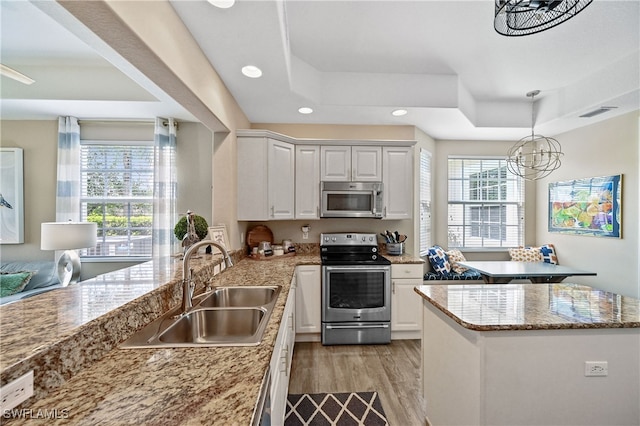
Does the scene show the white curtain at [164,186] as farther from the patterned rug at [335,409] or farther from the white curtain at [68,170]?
the patterned rug at [335,409]

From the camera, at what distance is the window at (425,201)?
4.03 m

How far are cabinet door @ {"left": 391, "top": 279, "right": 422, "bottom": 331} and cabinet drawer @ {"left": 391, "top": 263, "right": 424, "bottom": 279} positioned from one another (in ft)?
0.18

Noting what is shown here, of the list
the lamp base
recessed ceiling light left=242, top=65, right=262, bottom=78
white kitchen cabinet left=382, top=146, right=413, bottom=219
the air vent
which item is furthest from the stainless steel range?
the air vent

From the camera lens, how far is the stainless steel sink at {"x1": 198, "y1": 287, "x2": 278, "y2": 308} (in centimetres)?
179

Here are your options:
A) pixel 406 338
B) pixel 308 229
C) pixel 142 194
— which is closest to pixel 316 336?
pixel 406 338

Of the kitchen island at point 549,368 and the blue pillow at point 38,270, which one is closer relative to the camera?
the kitchen island at point 549,368

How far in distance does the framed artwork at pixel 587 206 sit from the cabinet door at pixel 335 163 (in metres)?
3.29

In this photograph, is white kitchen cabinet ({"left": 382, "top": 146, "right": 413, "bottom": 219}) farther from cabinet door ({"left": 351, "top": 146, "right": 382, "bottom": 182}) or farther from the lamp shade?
the lamp shade

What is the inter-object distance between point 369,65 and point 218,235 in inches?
91.1

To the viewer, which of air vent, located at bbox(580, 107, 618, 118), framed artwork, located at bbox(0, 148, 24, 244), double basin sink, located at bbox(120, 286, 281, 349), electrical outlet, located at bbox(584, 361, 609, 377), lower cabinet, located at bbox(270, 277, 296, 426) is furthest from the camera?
framed artwork, located at bbox(0, 148, 24, 244)

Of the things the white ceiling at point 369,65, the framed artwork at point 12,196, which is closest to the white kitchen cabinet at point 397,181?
the white ceiling at point 369,65

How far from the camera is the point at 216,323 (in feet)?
4.80

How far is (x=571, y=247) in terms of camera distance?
3.88m

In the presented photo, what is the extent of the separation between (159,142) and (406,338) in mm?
3948
